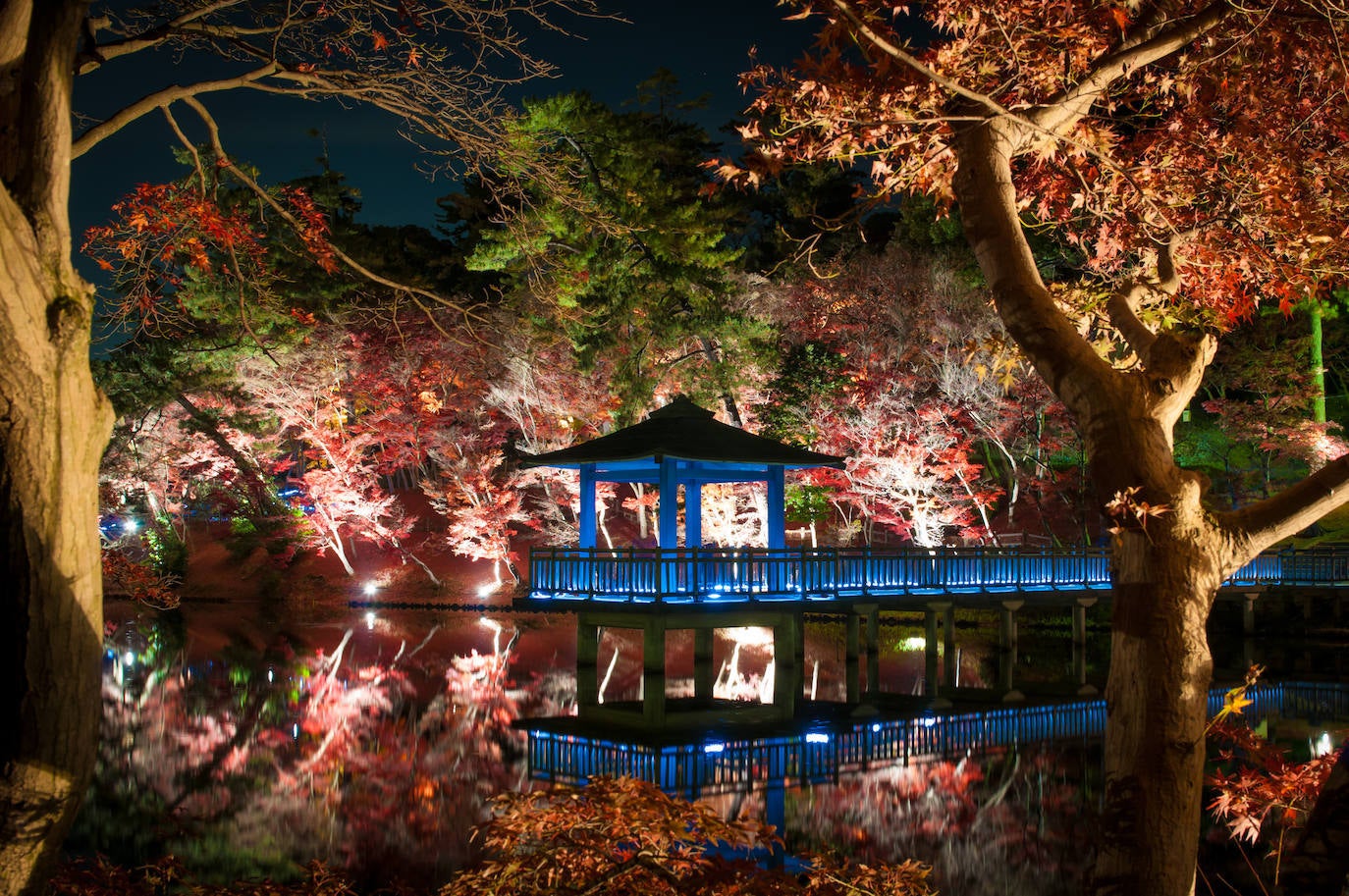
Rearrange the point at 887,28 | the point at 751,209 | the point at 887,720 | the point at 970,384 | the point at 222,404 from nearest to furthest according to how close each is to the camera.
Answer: the point at 887,28
the point at 887,720
the point at 970,384
the point at 222,404
the point at 751,209

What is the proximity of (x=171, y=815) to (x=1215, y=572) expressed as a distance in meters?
11.0

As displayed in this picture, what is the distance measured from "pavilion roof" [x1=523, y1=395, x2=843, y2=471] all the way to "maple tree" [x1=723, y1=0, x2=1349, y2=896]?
10177 mm

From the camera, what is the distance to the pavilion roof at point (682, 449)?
17.0 m

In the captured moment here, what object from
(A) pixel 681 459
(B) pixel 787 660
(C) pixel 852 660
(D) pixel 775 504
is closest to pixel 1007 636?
(C) pixel 852 660

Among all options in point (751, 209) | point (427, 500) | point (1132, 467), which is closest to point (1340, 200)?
point (1132, 467)

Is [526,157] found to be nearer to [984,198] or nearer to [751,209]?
[984,198]

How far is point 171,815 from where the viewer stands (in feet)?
38.2

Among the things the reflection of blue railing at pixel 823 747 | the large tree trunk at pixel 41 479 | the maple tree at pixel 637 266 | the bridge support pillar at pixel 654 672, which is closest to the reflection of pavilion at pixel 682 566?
the bridge support pillar at pixel 654 672

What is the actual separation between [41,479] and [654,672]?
40.6 feet

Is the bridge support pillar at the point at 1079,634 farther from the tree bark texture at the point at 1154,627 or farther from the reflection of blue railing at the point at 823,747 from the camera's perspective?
the tree bark texture at the point at 1154,627

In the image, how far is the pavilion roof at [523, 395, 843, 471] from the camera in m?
17.0

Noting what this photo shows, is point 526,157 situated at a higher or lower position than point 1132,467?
higher

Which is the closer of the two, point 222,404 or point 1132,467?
point 1132,467

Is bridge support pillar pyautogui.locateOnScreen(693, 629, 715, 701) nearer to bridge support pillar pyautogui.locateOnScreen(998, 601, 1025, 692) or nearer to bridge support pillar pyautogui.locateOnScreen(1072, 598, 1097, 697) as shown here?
bridge support pillar pyautogui.locateOnScreen(998, 601, 1025, 692)
